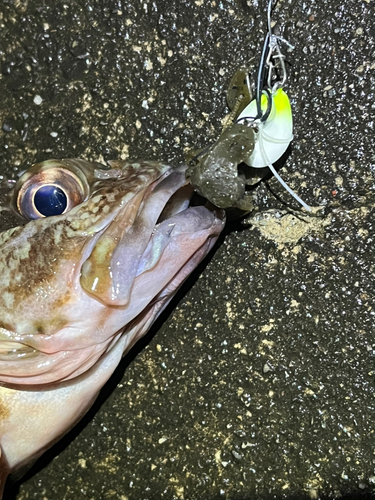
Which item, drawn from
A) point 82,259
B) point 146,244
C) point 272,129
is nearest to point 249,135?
A: point 272,129

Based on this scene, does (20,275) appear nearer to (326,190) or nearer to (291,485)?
(326,190)

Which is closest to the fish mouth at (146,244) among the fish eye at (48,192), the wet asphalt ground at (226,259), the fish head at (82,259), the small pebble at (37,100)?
the fish head at (82,259)

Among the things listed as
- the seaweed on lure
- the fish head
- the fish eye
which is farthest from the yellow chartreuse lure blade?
the fish eye

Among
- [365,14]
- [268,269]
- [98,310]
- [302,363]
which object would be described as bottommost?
[302,363]

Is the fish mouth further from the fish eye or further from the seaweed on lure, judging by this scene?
the fish eye

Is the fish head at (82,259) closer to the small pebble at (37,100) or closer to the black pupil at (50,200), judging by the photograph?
the black pupil at (50,200)

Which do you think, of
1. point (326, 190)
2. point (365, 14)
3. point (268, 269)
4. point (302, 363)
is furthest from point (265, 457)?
point (365, 14)

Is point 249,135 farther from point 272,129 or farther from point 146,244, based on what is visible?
point 146,244
